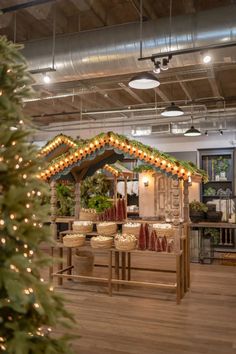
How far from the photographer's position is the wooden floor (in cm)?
360

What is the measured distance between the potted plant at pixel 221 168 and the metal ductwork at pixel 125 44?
256 inches

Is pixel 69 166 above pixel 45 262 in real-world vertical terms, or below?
above

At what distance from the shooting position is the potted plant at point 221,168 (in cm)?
1074

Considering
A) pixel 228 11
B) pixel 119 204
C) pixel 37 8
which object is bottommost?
pixel 119 204

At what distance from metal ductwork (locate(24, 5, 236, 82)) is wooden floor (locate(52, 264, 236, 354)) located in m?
3.24

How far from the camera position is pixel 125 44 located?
4621 mm

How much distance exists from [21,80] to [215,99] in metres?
7.24

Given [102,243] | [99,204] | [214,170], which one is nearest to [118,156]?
[99,204]

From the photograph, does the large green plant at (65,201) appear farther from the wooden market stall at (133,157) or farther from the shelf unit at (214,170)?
the shelf unit at (214,170)

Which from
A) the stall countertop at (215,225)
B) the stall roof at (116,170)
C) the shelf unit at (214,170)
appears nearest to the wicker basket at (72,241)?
the stall roof at (116,170)

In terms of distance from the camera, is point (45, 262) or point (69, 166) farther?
point (69, 166)

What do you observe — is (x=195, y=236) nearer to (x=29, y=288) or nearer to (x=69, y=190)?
(x=69, y=190)

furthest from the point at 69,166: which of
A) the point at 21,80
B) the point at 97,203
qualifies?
the point at 21,80

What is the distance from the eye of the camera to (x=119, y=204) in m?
5.97
